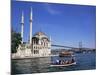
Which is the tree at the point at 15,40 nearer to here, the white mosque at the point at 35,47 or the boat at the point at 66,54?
the white mosque at the point at 35,47

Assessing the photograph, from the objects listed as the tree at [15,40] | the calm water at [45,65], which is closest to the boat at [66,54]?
the calm water at [45,65]

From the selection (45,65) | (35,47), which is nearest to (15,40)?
(35,47)

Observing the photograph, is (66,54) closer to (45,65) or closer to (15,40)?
(45,65)

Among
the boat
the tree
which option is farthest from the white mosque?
the boat

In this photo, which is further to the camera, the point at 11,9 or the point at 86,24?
the point at 86,24

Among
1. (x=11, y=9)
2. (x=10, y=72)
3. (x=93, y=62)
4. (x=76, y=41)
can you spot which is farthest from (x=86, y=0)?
(x=10, y=72)
